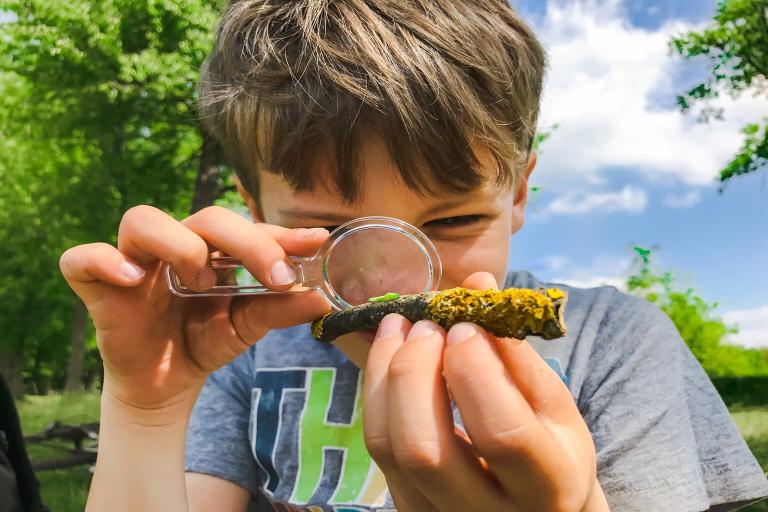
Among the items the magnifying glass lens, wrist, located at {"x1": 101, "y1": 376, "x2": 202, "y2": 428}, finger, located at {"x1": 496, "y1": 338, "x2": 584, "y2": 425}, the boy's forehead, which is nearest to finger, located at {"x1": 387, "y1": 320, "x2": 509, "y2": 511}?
finger, located at {"x1": 496, "y1": 338, "x2": 584, "y2": 425}

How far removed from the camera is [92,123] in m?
14.2

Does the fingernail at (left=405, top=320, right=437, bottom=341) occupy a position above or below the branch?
below

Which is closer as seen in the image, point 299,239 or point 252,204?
point 299,239

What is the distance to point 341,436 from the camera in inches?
101

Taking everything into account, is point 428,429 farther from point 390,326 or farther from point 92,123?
point 92,123

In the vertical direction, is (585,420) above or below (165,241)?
below

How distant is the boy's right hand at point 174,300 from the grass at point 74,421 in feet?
16.1

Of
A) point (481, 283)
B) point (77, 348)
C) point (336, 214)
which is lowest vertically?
point (481, 283)

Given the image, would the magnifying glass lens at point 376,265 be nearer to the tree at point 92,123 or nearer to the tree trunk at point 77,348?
the tree at point 92,123

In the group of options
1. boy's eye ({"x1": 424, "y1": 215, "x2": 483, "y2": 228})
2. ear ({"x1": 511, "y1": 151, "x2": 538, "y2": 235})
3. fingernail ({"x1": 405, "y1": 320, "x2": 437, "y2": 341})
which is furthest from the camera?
ear ({"x1": 511, "y1": 151, "x2": 538, "y2": 235})

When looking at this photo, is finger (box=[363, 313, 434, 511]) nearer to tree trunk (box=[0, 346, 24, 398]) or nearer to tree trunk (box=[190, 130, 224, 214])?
tree trunk (box=[190, 130, 224, 214])

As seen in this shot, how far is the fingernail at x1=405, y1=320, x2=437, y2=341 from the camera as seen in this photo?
1260mm

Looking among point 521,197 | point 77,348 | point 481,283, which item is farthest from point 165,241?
point 77,348

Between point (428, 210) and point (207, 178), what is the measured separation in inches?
440
